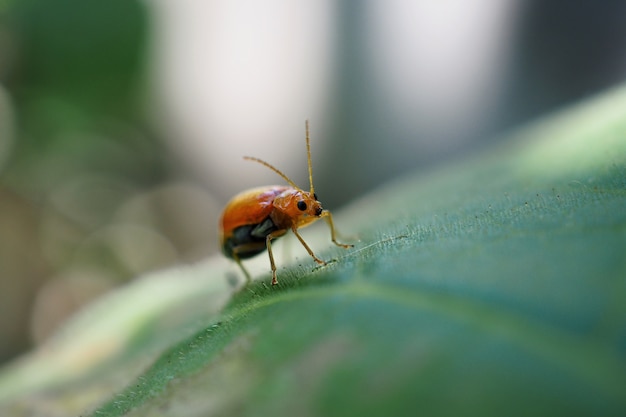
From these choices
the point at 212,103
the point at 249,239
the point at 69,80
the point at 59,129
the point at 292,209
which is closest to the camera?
the point at 292,209

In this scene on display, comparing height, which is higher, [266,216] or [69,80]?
[69,80]

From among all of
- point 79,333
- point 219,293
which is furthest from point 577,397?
point 79,333

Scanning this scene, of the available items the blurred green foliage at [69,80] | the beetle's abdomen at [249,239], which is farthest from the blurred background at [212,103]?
the beetle's abdomen at [249,239]

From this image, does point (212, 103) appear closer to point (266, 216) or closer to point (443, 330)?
point (266, 216)

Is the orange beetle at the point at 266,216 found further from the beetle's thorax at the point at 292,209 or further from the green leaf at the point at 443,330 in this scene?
the green leaf at the point at 443,330

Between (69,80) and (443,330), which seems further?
(69,80)

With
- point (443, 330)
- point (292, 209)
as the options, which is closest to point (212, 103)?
point (292, 209)

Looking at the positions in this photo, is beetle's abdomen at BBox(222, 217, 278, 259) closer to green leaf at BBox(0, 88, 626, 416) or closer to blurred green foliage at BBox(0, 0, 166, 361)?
green leaf at BBox(0, 88, 626, 416)
